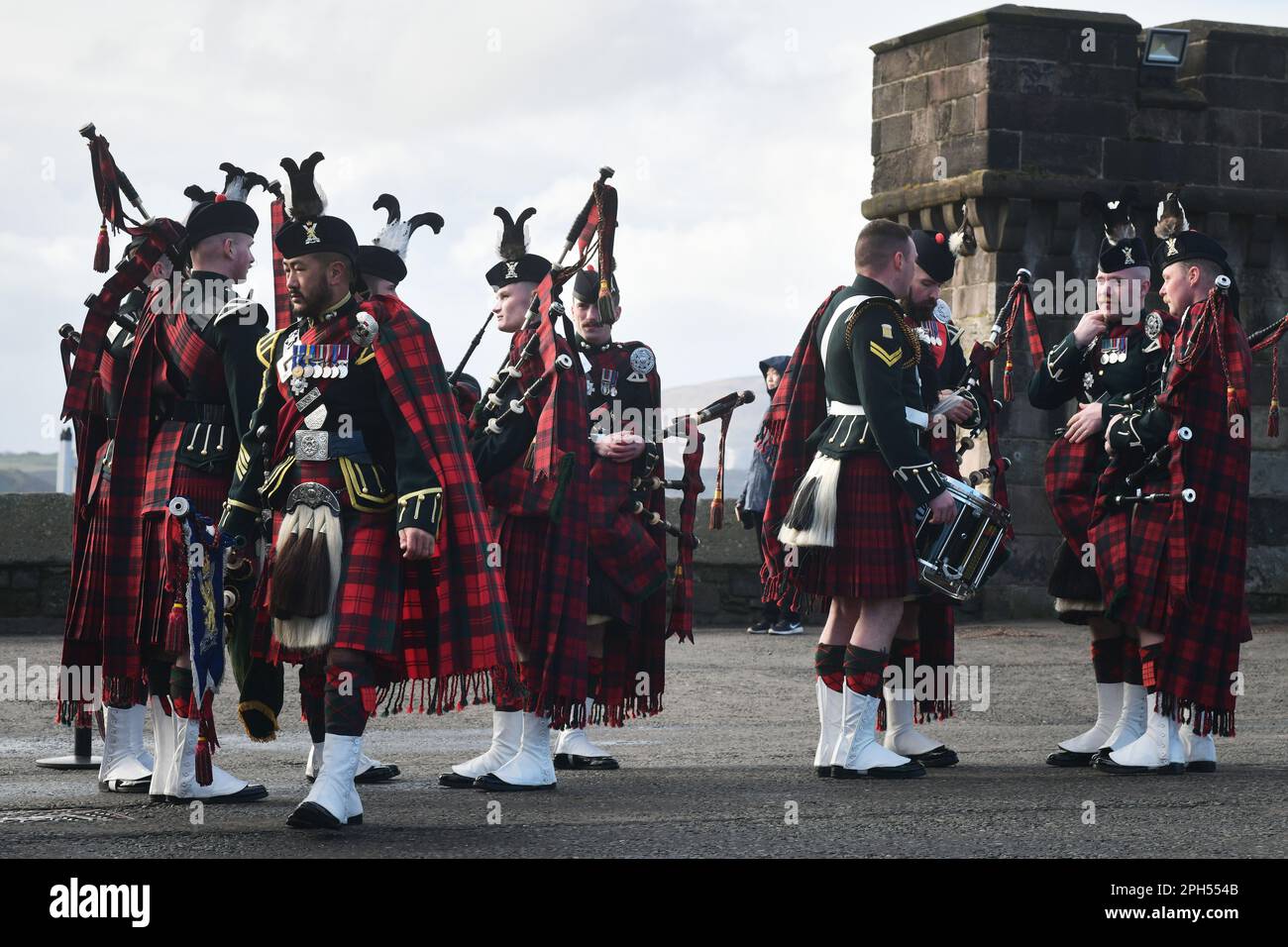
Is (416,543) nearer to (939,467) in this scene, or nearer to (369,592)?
(369,592)

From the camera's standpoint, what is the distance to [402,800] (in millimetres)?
6961

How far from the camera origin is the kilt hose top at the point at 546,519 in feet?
24.7

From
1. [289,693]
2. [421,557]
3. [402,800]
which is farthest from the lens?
[289,693]

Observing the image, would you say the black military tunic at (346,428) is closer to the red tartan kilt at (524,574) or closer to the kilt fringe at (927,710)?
the red tartan kilt at (524,574)

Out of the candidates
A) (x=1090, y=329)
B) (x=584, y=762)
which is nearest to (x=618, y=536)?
(x=584, y=762)

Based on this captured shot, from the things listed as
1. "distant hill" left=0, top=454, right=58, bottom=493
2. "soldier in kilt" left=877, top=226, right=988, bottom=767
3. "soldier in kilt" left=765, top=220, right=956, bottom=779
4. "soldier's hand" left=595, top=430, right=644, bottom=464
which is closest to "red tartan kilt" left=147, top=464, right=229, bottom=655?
"soldier's hand" left=595, top=430, right=644, bottom=464

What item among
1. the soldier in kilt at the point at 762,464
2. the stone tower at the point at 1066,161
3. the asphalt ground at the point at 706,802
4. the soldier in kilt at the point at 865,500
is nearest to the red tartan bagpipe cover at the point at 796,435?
the soldier in kilt at the point at 865,500

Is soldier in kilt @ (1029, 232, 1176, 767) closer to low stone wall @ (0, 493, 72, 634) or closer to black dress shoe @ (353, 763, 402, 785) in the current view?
black dress shoe @ (353, 763, 402, 785)

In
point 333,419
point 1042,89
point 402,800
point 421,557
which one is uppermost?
point 1042,89

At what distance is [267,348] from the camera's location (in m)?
6.42

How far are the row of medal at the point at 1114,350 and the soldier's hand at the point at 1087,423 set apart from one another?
19 cm
